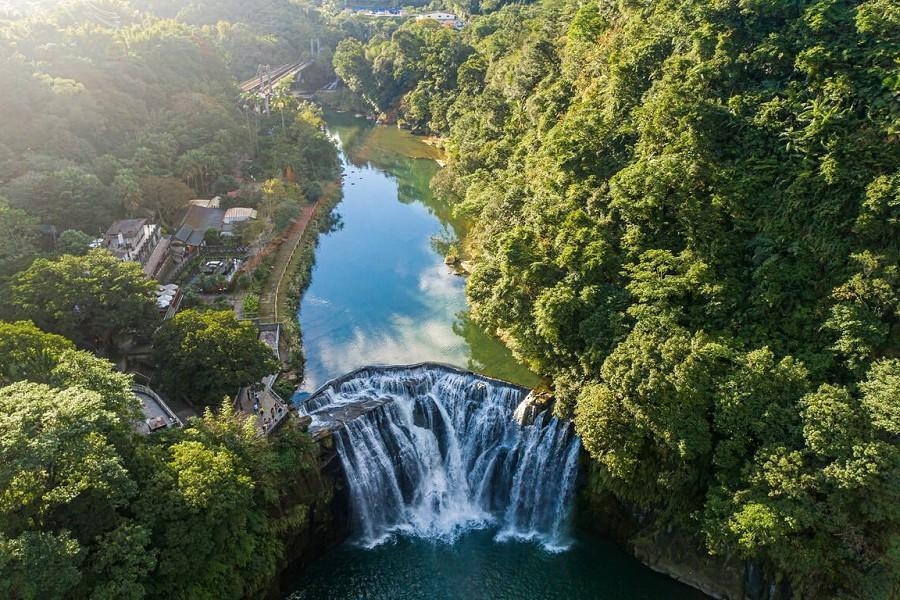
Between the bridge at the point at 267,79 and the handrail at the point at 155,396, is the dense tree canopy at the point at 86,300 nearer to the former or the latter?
the handrail at the point at 155,396

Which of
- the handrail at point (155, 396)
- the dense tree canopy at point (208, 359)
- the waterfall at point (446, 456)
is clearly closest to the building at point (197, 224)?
the dense tree canopy at point (208, 359)

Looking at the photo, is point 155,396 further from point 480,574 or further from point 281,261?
point 281,261

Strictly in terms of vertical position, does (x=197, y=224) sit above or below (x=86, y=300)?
above

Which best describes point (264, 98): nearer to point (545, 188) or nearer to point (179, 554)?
point (545, 188)

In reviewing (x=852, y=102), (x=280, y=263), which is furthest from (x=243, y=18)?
(x=852, y=102)

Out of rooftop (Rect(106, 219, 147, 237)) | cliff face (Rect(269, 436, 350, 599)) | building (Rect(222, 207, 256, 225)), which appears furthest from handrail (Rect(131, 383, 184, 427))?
building (Rect(222, 207, 256, 225))

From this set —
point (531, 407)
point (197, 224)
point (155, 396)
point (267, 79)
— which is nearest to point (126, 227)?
point (197, 224)
